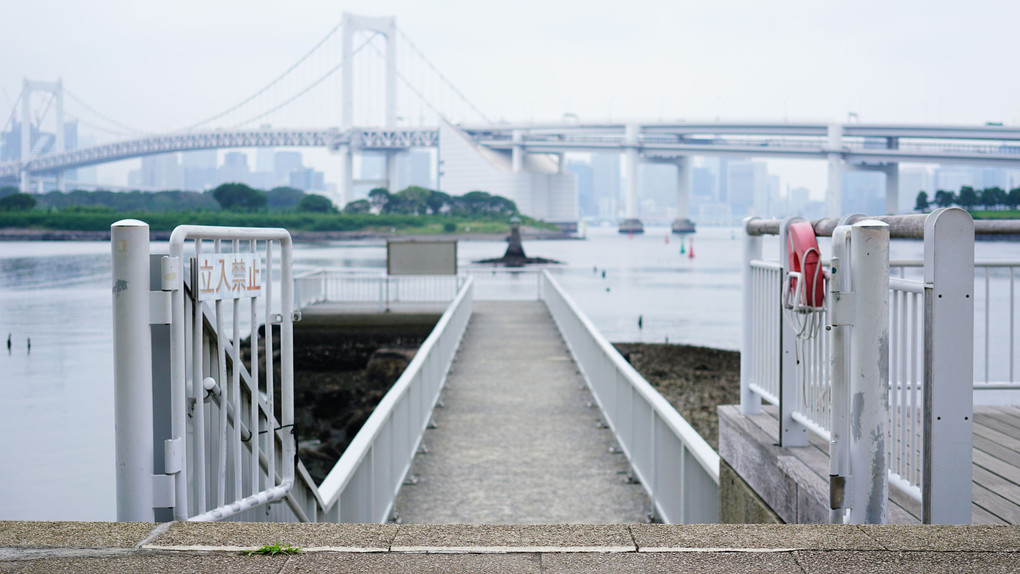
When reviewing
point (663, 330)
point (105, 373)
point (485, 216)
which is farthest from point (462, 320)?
point (485, 216)

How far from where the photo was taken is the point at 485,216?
11231cm

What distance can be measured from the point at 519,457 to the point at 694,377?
11574mm

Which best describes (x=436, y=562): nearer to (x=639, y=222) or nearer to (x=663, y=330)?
(x=663, y=330)

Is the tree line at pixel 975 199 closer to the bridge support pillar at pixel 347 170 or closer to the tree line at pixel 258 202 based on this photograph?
the tree line at pixel 258 202

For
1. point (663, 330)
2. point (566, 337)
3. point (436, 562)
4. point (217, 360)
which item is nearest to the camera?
point (436, 562)

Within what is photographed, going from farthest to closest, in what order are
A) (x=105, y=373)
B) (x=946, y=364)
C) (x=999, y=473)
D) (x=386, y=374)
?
(x=105, y=373), (x=386, y=374), (x=999, y=473), (x=946, y=364)

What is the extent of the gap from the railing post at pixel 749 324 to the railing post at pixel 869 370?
1618mm

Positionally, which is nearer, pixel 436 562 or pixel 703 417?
pixel 436 562

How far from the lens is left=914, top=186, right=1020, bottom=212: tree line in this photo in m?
11.4

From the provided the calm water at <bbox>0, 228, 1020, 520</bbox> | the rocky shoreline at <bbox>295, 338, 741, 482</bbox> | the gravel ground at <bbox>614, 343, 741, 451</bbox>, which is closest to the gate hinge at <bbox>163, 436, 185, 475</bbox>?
the calm water at <bbox>0, 228, 1020, 520</bbox>

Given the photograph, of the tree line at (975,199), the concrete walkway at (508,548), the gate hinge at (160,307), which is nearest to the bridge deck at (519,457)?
the concrete walkway at (508,548)

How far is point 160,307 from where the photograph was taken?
2701 mm

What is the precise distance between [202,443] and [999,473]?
3.01 metres

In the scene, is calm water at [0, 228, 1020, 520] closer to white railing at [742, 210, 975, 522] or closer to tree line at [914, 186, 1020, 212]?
tree line at [914, 186, 1020, 212]
